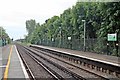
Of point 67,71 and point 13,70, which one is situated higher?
point 13,70

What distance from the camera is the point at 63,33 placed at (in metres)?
80.0

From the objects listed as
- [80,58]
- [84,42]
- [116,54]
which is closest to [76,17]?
[84,42]

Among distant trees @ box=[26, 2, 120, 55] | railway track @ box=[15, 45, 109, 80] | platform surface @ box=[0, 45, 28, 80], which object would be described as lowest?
railway track @ box=[15, 45, 109, 80]

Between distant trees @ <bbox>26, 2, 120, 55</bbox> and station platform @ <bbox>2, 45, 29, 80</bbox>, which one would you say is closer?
station platform @ <bbox>2, 45, 29, 80</bbox>

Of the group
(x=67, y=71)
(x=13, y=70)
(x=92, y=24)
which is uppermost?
(x=92, y=24)

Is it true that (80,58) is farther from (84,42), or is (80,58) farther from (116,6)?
(84,42)

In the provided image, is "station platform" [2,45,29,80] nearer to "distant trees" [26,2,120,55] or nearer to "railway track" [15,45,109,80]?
"railway track" [15,45,109,80]

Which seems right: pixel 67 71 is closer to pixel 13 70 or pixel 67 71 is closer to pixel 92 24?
pixel 13 70

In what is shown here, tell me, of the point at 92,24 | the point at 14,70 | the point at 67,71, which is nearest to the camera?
the point at 14,70

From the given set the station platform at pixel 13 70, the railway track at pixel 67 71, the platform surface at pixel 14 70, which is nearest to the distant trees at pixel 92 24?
the railway track at pixel 67 71

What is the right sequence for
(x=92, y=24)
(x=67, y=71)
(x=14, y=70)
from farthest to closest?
(x=92, y=24) < (x=67, y=71) < (x=14, y=70)

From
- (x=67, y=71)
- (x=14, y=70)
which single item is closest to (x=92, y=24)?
(x=67, y=71)

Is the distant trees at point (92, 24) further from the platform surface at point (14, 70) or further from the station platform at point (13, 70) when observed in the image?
the station platform at point (13, 70)

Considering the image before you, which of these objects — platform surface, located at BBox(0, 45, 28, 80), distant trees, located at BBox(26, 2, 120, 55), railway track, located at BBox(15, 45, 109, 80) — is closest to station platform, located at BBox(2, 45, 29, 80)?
platform surface, located at BBox(0, 45, 28, 80)
